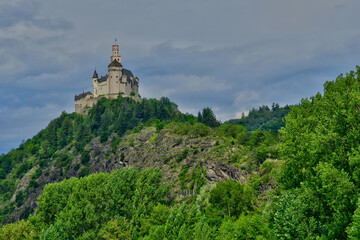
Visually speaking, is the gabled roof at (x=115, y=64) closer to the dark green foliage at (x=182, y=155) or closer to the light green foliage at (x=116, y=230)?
the dark green foliage at (x=182, y=155)

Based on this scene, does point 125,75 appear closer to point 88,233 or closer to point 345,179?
point 88,233

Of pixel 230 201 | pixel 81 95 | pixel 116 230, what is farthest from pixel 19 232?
pixel 81 95

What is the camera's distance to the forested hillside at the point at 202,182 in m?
32.7

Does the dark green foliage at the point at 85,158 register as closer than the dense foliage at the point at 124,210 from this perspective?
No

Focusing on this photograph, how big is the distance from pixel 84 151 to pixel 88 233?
3798 inches

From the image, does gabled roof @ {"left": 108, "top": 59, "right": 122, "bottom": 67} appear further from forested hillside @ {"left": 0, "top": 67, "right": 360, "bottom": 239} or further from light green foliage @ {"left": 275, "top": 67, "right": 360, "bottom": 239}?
light green foliage @ {"left": 275, "top": 67, "right": 360, "bottom": 239}

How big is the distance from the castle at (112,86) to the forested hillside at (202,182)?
14299 millimetres

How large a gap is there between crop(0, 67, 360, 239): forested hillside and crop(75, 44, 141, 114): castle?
1430cm

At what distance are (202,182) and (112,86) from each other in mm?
104426

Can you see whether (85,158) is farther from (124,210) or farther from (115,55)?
(124,210)

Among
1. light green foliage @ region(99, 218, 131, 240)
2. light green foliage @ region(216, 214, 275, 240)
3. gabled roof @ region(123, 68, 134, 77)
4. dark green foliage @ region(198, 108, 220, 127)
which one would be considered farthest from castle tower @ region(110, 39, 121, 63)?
light green foliage @ region(216, 214, 275, 240)

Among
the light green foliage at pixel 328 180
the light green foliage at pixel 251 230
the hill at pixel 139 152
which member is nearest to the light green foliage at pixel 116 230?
the hill at pixel 139 152

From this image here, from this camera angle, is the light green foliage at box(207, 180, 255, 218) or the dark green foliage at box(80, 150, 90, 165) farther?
the dark green foliage at box(80, 150, 90, 165)

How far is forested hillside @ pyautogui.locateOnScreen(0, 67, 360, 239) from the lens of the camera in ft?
107
